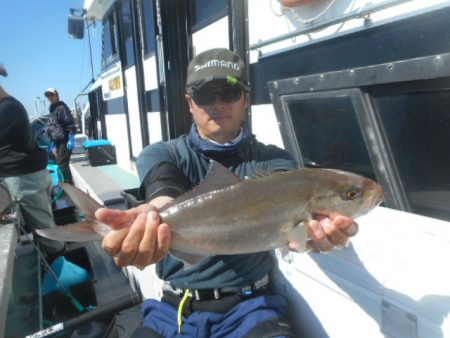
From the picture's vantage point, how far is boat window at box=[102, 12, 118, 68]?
9.19m

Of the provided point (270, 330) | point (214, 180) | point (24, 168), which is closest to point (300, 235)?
point (214, 180)

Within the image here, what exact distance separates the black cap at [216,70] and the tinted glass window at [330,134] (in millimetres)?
656

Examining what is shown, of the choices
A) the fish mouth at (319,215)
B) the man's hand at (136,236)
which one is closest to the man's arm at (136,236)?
the man's hand at (136,236)

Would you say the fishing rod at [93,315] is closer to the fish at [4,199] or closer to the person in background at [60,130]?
the fish at [4,199]

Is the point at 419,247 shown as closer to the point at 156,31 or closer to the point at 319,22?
the point at 319,22

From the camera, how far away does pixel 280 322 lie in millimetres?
1987

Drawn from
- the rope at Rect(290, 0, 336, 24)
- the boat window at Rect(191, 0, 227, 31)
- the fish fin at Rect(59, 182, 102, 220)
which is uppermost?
the boat window at Rect(191, 0, 227, 31)

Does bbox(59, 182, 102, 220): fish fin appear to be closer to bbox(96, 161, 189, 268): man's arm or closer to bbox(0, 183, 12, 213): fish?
bbox(96, 161, 189, 268): man's arm

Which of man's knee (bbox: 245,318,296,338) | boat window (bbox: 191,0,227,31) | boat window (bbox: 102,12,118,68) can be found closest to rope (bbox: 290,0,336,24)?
boat window (bbox: 191,0,227,31)

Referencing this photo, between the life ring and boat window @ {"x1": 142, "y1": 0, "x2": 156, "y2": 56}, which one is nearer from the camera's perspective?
the life ring

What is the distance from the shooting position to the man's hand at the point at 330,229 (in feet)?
5.10

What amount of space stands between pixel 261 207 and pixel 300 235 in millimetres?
216

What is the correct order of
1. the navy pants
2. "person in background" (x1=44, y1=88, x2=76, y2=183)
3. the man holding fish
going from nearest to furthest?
the man holding fish
the navy pants
"person in background" (x1=44, y1=88, x2=76, y2=183)

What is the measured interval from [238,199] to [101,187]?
18.2ft
